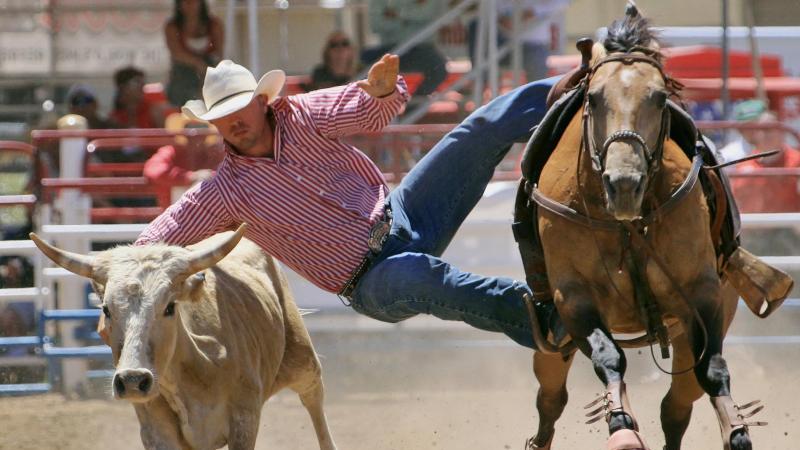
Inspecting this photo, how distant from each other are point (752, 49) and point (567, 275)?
605cm

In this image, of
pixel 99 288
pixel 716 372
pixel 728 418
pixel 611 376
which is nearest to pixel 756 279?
pixel 716 372

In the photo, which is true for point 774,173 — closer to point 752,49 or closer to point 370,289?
point 752,49

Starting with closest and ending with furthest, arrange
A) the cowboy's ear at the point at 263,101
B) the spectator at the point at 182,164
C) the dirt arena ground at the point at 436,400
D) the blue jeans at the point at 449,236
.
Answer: the blue jeans at the point at 449,236, the cowboy's ear at the point at 263,101, the dirt arena ground at the point at 436,400, the spectator at the point at 182,164

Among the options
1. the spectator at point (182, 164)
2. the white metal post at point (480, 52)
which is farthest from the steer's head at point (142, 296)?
the white metal post at point (480, 52)

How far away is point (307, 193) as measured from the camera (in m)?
4.98

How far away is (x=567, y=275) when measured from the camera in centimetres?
430

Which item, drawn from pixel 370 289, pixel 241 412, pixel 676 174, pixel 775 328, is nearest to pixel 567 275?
pixel 676 174

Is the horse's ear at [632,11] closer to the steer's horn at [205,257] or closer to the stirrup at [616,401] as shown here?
the stirrup at [616,401]

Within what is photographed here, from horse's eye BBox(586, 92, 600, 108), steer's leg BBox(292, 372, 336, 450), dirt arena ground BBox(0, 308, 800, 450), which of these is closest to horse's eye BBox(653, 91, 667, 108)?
horse's eye BBox(586, 92, 600, 108)

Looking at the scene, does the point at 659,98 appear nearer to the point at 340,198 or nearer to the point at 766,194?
the point at 340,198

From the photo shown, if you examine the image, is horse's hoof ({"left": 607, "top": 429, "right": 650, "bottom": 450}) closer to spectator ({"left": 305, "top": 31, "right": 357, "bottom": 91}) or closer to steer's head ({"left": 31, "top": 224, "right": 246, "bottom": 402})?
steer's head ({"left": 31, "top": 224, "right": 246, "bottom": 402})

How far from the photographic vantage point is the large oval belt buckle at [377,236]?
16.3 feet

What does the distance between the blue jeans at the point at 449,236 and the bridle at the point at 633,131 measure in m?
0.78

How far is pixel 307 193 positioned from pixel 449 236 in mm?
657
